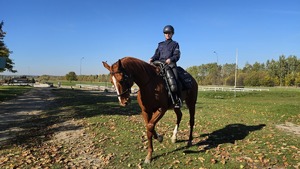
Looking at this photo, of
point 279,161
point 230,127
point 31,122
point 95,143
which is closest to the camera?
point 279,161

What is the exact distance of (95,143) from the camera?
880 cm

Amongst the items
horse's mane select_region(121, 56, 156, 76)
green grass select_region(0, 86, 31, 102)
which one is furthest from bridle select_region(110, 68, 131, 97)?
green grass select_region(0, 86, 31, 102)

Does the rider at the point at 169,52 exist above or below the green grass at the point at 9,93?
above

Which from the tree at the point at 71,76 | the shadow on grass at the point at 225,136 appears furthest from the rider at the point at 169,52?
the tree at the point at 71,76

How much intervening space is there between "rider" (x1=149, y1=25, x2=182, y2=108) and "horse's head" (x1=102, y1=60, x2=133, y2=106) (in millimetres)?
1718

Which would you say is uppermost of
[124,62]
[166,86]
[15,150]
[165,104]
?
[124,62]

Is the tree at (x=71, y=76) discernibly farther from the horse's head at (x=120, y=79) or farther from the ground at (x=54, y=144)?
the horse's head at (x=120, y=79)

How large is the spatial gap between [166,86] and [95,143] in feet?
12.8

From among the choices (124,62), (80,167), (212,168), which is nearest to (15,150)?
(80,167)

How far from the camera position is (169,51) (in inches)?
283

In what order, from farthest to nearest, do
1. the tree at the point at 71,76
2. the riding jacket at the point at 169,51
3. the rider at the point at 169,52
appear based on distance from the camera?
the tree at the point at 71,76 → the riding jacket at the point at 169,51 → the rider at the point at 169,52

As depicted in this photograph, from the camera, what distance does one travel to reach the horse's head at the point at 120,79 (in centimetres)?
539

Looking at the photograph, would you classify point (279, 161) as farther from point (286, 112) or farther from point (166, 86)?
point (286, 112)

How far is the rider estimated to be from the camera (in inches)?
274
